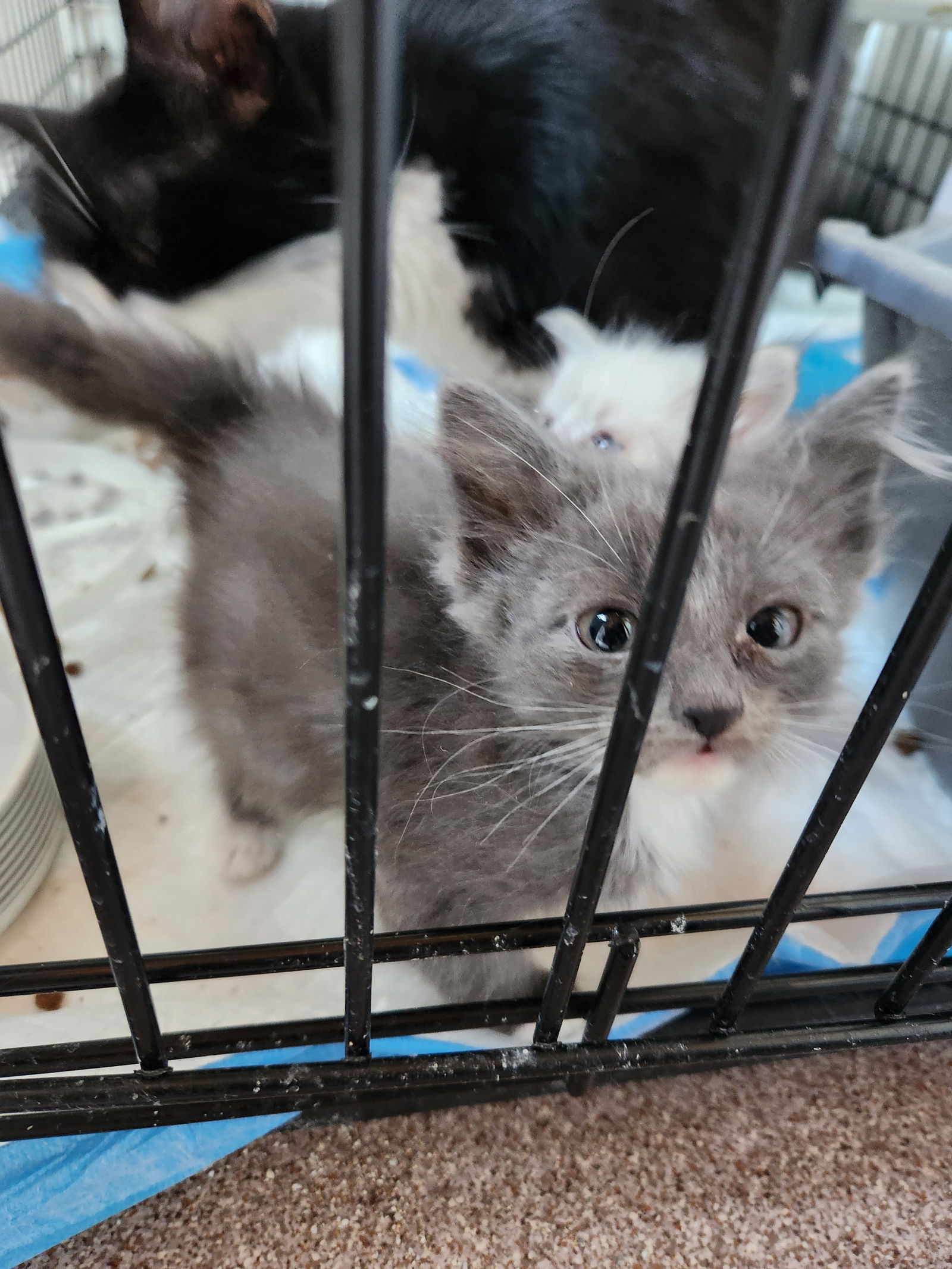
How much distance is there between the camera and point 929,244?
1.13m

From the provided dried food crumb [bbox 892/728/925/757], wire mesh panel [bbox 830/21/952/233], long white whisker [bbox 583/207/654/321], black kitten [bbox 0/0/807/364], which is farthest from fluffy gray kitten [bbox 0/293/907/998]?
wire mesh panel [bbox 830/21/952/233]

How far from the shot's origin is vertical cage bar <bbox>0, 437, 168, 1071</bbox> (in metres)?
0.40

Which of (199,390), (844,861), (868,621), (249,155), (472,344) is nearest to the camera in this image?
(199,390)

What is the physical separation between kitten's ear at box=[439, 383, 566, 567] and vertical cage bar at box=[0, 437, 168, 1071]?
36cm

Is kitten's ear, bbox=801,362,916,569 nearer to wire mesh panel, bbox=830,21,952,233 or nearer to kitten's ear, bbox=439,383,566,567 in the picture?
kitten's ear, bbox=439,383,566,567

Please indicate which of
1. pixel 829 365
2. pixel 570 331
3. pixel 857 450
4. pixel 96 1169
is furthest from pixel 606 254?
pixel 96 1169

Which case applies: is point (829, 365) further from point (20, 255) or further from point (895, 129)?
point (20, 255)

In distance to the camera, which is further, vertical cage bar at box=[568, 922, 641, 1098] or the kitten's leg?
the kitten's leg

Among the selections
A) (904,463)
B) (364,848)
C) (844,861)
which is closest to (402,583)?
(364,848)

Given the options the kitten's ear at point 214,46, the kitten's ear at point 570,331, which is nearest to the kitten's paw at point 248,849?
the kitten's ear at point 570,331

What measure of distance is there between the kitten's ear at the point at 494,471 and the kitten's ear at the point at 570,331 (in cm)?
69

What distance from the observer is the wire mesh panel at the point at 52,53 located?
1331mm

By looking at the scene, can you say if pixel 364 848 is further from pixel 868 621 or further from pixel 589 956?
pixel 868 621

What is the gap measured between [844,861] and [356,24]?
38.6 inches
